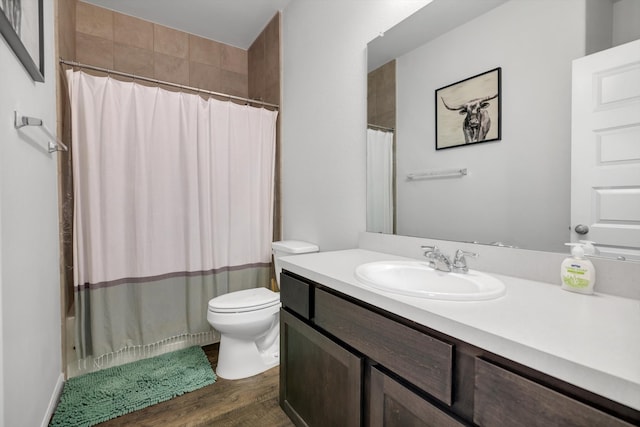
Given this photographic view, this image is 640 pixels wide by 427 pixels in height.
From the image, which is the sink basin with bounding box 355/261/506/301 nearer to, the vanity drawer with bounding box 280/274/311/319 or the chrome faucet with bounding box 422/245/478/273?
the chrome faucet with bounding box 422/245/478/273

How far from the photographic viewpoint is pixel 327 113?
1923 mm

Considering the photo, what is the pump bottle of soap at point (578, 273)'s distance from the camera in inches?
32.4

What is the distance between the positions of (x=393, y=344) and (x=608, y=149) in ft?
2.76

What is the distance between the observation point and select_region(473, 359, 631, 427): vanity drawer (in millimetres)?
488

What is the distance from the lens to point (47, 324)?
→ 1.38 meters

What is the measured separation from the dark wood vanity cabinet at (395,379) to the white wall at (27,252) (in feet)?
3.02

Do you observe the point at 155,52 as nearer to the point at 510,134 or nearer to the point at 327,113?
the point at 327,113

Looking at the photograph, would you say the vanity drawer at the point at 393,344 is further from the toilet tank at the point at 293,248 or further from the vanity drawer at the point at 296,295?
the toilet tank at the point at 293,248

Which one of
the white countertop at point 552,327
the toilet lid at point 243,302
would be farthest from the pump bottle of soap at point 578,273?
the toilet lid at point 243,302

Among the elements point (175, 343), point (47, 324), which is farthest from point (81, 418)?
point (175, 343)

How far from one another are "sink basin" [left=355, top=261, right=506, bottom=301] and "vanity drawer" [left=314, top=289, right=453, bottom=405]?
0.10 m

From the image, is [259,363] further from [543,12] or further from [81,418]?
[543,12]

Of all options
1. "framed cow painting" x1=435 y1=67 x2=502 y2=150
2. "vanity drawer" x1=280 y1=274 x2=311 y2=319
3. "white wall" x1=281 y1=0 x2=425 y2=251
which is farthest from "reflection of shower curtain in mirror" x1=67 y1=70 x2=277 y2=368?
"framed cow painting" x1=435 y1=67 x2=502 y2=150

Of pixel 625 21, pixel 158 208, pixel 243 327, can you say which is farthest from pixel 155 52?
pixel 625 21
